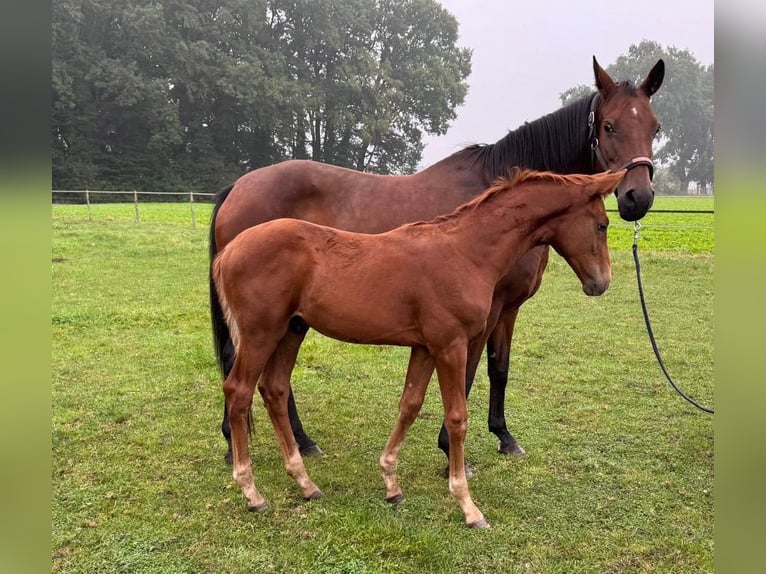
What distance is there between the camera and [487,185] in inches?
143

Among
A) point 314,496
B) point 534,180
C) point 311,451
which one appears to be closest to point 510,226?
point 534,180

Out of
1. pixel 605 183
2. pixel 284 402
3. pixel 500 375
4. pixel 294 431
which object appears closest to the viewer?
pixel 605 183

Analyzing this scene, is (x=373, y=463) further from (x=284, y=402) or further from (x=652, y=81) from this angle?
(x=652, y=81)

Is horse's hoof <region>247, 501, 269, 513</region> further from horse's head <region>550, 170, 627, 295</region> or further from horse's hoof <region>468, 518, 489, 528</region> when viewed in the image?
horse's head <region>550, 170, 627, 295</region>

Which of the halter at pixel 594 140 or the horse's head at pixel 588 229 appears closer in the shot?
the horse's head at pixel 588 229

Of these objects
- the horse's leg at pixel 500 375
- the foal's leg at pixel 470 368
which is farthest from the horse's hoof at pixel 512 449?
the foal's leg at pixel 470 368

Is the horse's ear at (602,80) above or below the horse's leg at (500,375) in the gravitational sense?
above

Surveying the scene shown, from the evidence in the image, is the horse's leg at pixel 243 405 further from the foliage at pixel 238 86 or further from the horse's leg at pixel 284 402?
the foliage at pixel 238 86

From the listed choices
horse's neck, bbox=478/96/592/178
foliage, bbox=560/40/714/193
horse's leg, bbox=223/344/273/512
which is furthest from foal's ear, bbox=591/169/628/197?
foliage, bbox=560/40/714/193

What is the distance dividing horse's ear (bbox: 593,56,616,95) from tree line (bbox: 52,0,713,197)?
28.9 m

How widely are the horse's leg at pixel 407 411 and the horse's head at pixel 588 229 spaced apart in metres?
1.00

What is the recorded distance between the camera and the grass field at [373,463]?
2.57m

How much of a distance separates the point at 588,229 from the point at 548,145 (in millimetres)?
1018
